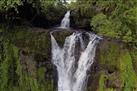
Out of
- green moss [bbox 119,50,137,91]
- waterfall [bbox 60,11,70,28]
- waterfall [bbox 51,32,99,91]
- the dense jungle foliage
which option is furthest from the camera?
waterfall [bbox 60,11,70,28]

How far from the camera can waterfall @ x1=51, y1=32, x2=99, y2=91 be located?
1445 cm

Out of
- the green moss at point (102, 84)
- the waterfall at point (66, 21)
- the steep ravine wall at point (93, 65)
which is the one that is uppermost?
the waterfall at point (66, 21)

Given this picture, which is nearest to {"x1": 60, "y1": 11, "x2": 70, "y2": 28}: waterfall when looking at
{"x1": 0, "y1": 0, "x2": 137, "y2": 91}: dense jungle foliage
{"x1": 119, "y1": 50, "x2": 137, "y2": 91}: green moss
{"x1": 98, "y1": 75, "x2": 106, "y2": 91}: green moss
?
{"x1": 0, "y1": 0, "x2": 137, "y2": 91}: dense jungle foliage

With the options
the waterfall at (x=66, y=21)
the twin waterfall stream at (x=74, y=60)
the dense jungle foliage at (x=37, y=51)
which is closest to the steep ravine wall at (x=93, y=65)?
the dense jungle foliage at (x=37, y=51)

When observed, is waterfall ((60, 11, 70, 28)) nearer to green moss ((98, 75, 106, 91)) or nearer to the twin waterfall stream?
the twin waterfall stream

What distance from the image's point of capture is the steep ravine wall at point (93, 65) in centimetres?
1410

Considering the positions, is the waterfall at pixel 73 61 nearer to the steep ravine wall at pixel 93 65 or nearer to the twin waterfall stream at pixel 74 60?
the twin waterfall stream at pixel 74 60

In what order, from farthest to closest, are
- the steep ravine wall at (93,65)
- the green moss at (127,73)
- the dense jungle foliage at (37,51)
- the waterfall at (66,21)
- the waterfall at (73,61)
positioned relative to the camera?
1. the waterfall at (66,21)
2. the waterfall at (73,61)
3. the green moss at (127,73)
4. the steep ravine wall at (93,65)
5. the dense jungle foliage at (37,51)

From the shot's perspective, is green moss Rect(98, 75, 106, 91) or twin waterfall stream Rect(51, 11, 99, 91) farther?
twin waterfall stream Rect(51, 11, 99, 91)

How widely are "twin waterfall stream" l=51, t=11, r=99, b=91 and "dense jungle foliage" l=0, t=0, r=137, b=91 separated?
29 cm

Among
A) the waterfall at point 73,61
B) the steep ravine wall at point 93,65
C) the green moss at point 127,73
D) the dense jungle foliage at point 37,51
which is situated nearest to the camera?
the dense jungle foliage at point 37,51

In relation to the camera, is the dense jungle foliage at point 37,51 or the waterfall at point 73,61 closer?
the dense jungle foliage at point 37,51

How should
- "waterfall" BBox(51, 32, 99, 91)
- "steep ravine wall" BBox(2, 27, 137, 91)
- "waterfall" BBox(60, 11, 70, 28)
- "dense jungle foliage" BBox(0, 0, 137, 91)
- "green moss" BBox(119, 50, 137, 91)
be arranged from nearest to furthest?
"dense jungle foliage" BBox(0, 0, 137, 91) < "steep ravine wall" BBox(2, 27, 137, 91) < "green moss" BBox(119, 50, 137, 91) < "waterfall" BBox(51, 32, 99, 91) < "waterfall" BBox(60, 11, 70, 28)

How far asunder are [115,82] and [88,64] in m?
1.26
